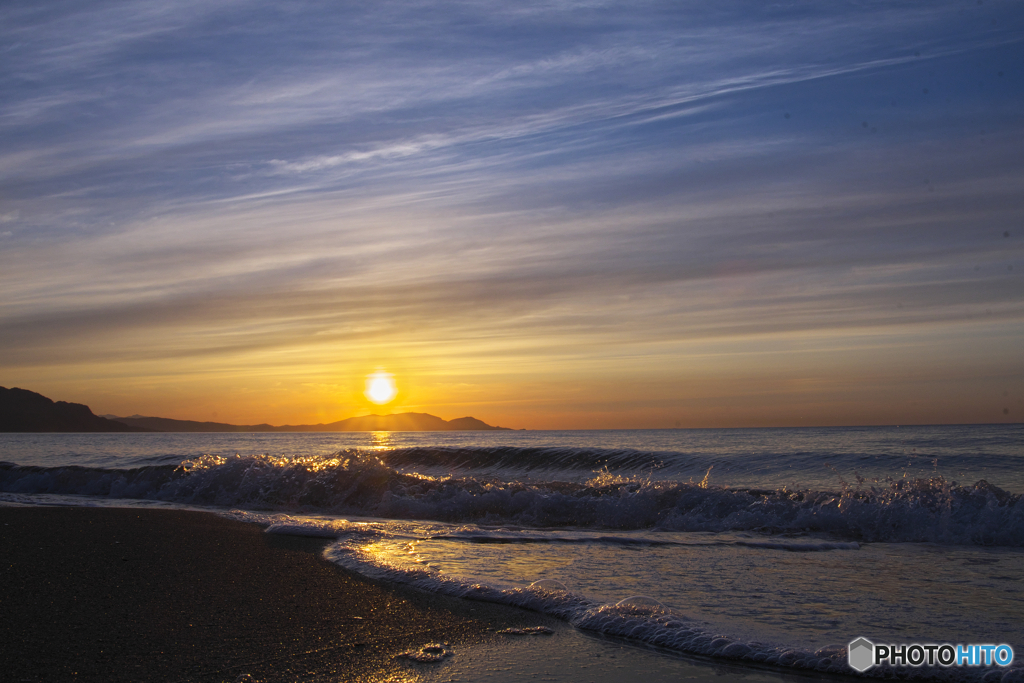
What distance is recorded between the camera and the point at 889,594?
18.0ft

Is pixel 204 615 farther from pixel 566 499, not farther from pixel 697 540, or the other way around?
pixel 566 499

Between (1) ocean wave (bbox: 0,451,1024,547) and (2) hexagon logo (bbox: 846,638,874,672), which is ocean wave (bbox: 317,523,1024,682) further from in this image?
(1) ocean wave (bbox: 0,451,1024,547)

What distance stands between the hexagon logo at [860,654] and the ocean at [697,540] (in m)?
0.06

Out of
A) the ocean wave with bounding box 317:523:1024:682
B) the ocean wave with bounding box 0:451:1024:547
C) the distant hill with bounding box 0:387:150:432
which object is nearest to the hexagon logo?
the ocean wave with bounding box 317:523:1024:682

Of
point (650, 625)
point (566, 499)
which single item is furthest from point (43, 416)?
point (650, 625)

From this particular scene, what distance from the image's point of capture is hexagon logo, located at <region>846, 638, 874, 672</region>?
3.93 metres

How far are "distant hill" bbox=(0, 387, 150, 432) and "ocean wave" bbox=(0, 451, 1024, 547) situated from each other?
88995mm

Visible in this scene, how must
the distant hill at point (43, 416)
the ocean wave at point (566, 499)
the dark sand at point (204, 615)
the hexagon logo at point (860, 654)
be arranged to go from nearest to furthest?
the dark sand at point (204, 615), the hexagon logo at point (860, 654), the ocean wave at point (566, 499), the distant hill at point (43, 416)

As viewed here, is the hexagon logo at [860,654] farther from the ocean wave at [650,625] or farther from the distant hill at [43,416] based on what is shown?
the distant hill at [43,416]

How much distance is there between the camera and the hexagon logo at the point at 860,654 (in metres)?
3.93

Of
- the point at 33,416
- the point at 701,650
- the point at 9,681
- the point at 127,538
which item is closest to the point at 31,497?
the point at 127,538

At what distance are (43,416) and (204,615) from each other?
107452 millimetres

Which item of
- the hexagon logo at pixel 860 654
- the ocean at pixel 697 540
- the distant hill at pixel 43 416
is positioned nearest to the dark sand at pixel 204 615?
the ocean at pixel 697 540

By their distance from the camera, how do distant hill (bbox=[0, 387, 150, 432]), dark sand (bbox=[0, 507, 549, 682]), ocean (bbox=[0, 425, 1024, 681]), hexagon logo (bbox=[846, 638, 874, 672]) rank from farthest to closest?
distant hill (bbox=[0, 387, 150, 432])
ocean (bbox=[0, 425, 1024, 681])
hexagon logo (bbox=[846, 638, 874, 672])
dark sand (bbox=[0, 507, 549, 682])
